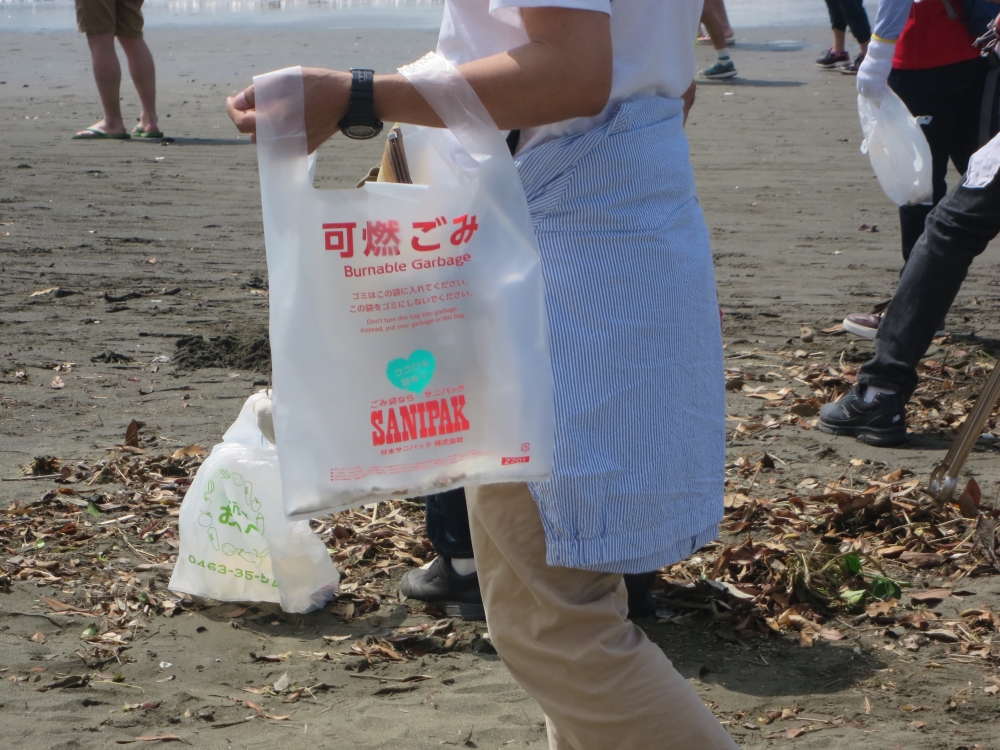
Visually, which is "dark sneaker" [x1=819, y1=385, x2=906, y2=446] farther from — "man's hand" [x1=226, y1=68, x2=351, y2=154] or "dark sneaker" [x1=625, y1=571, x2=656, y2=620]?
"man's hand" [x1=226, y1=68, x2=351, y2=154]

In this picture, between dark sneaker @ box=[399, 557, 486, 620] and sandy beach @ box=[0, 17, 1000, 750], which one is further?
dark sneaker @ box=[399, 557, 486, 620]

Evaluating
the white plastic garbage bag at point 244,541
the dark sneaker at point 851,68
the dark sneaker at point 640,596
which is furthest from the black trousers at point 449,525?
the dark sneaker at point 851,68

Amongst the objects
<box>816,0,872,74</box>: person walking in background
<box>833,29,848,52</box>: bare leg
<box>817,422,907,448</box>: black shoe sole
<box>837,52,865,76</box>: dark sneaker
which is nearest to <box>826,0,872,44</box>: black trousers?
<box>816,0,872,74</box>: person walking in background

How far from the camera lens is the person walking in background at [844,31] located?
1237 cm

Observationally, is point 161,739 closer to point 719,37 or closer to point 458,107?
point 458,107

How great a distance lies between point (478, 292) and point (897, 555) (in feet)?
7.21

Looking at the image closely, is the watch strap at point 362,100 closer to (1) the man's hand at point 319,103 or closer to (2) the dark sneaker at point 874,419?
(1) the man's hand at point 319,103

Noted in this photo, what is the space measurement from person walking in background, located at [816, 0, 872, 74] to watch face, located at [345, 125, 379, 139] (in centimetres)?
1107

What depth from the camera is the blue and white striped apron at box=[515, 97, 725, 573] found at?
1712 millimetres

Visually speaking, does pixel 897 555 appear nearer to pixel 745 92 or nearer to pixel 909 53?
pixel 909 53

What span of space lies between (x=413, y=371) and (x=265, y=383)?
3.47 m

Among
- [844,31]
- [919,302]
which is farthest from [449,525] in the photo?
[844,31]

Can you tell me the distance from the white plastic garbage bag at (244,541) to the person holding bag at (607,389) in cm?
135

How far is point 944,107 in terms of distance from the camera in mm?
5141
